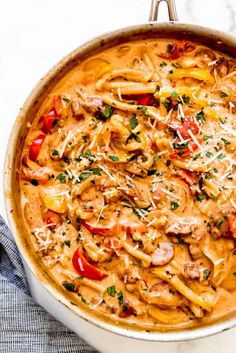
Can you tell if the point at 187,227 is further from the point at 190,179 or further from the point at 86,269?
the point at 86,269

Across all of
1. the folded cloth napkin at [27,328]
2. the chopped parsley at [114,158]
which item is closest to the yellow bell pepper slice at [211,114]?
the chopped parsley at [114,158]

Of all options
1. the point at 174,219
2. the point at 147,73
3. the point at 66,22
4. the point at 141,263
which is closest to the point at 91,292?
the point at 141,263

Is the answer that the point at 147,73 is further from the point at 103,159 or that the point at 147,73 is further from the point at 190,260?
the point at 190,260

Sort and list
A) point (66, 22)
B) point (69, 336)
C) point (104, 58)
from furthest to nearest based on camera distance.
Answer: point (66, 22)
point (69, 336)
point (104, 58)

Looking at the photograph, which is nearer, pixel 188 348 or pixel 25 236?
pixel 25 236

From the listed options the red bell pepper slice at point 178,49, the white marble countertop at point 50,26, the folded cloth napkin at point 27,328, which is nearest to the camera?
the red bell pepper slice at point 178,49

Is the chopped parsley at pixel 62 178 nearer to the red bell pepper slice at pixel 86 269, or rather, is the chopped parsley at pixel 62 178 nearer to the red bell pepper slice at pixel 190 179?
the red bell pepper slice at pixel 86 269

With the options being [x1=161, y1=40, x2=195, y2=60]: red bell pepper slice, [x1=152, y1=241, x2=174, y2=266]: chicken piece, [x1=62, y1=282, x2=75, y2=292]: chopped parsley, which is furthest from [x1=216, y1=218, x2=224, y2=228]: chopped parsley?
[x1=161, y1=40, x2=195, y2=60]: red bell pepper slice
